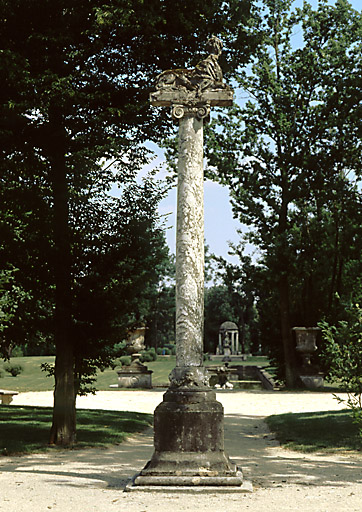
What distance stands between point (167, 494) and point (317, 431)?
692 cm

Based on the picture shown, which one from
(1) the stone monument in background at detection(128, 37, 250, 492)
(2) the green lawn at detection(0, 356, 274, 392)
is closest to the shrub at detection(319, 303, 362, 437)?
(1) the stone monument in background at detection(128, 37, 250, 492)

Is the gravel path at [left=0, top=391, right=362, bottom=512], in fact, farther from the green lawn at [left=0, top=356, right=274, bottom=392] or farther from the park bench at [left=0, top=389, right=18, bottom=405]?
Answer: the green lawn at [left=0, top=356, right=274, bottom=392]

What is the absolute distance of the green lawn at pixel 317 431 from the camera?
11.7 m

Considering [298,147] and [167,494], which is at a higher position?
[298,147]

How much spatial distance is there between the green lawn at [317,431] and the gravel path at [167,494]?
0.38 meters

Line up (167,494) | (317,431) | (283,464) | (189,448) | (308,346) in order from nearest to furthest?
1. (167,494)
2. (189,448)
3. (283,464)
4. (317,431)
5. (308,346)

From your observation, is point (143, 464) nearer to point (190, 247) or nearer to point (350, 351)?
point (190, 247)

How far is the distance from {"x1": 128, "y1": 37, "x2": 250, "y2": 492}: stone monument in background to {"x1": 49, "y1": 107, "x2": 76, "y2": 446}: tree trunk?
3991mm

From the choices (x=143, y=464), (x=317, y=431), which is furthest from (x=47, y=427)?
(x=317, y=431)

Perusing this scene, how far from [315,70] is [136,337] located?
13.4 metres

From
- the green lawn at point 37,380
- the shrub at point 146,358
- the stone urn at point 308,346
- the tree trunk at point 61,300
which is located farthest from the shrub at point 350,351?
the shrub at point 146,358

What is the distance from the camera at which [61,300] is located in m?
12.5

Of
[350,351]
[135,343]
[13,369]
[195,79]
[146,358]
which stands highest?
[195,79]

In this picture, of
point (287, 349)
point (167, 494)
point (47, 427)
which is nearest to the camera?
point (167, 494)
